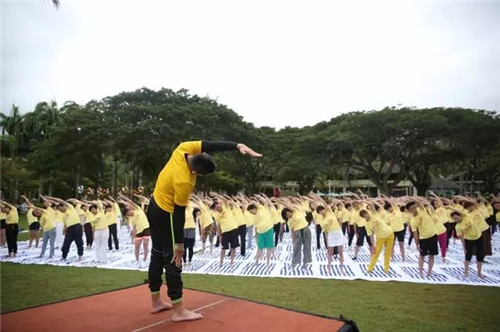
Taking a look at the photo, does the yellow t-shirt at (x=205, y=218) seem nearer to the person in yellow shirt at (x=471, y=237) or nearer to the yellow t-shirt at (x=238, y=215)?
the yellow t-shirt at (x=238, y=215)

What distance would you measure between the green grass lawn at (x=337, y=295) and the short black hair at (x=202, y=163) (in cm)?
323

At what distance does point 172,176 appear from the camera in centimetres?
409

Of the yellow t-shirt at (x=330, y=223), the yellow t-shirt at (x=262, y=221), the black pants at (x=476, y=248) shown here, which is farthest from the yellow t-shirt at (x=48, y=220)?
the black pants at (x=476, y=248)

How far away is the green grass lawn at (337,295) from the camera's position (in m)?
5.63

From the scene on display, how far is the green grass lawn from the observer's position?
5.63m

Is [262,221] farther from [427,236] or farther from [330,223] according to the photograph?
[427,236]

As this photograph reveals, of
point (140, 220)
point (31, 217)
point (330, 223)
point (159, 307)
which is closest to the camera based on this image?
point (159, 307)

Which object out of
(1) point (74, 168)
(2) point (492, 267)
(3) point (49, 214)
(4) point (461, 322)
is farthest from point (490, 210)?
(1) point (74, 168)

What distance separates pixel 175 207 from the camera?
4145 millimetres

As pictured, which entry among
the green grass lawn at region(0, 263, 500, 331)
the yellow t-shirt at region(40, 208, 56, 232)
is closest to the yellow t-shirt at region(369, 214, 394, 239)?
the green grass lawn at region(0, 263, 500, 331)

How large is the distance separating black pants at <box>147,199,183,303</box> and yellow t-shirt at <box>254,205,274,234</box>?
6.17 metres

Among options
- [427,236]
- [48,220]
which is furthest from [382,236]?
[48,220]

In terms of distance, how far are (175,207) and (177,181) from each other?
34cm

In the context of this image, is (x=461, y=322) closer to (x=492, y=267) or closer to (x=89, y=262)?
(x=492, y=267)
